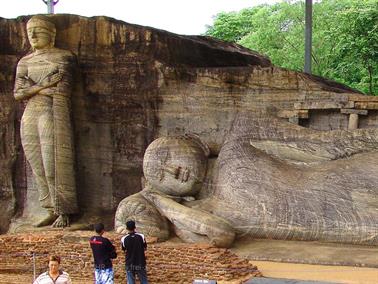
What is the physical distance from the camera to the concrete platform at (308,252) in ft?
21.9

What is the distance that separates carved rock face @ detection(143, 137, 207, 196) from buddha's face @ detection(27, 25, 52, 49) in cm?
234

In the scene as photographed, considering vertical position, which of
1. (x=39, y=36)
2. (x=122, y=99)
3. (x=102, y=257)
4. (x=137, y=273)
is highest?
(x=39, y=36)

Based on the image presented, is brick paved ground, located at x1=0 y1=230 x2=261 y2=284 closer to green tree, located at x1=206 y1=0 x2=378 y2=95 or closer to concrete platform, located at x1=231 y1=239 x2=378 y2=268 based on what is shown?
concrete platform, located at x1=231 y1=239 x2=378 y2=268

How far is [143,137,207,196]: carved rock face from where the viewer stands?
8.37 meters

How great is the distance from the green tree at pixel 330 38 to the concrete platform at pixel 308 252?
1250cm

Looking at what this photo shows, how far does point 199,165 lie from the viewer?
27.8ft

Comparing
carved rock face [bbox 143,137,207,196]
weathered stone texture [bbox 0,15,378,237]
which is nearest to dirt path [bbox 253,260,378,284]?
carved rock face [bbox 143,137,207,196]

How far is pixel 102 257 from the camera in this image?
6.22 meters

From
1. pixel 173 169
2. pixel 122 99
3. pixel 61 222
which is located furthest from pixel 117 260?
pixel 122 99

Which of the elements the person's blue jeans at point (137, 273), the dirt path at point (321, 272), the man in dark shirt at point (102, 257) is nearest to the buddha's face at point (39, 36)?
the man in dark shirt at point (102, 257)

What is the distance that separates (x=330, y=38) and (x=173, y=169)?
44.1 ft

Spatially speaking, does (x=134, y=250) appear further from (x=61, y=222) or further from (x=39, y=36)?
(x=39, y=36)

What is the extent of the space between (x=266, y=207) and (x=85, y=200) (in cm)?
313

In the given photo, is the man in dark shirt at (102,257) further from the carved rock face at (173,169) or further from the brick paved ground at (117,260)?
the carved rock face at (173,169)
